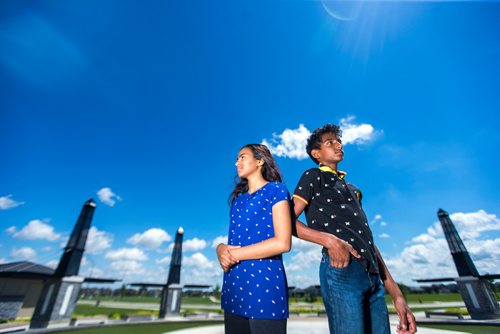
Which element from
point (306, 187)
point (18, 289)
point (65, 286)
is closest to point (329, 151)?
point (306, 187)

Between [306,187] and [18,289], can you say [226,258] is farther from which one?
[18,289]

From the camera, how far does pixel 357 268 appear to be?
1.46m

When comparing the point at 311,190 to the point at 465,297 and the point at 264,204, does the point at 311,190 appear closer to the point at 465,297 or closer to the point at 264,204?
Result: the point at 264,204

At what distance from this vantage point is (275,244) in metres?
1.33

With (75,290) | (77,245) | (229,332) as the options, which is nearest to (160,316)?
(75,290)

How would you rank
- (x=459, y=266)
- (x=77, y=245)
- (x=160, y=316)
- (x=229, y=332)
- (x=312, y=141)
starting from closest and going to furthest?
(x=229, y=332), (x=312, y=141), (x=77, y=245), (x=459, y=266), (x=160, y=316)

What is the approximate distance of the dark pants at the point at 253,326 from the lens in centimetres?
125

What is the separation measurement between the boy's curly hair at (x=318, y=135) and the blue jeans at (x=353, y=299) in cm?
111

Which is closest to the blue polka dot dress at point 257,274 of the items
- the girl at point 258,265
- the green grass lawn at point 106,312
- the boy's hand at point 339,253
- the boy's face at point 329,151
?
the girl at point 258,265

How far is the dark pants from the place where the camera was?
4.09 feet

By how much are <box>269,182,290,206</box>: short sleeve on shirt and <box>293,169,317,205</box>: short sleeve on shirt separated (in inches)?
8.9

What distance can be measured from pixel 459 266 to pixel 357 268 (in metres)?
21.8

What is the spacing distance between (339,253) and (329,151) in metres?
1.06

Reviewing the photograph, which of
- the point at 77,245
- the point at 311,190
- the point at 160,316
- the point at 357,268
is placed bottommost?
the point at 160,316
